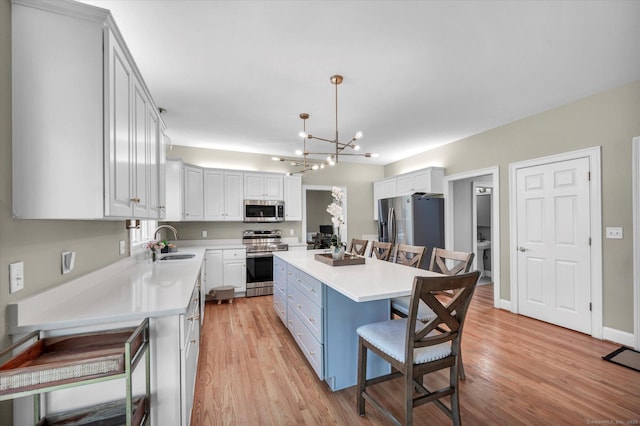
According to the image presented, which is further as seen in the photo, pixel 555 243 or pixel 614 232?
pixel 555 243

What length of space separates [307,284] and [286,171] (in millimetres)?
3576

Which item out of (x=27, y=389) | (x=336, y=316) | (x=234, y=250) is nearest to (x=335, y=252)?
(x=336, y=316)

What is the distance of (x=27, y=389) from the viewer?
953mm

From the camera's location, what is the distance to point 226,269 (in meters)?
4.56

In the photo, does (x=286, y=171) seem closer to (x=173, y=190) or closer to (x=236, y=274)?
(x=173, y=190)

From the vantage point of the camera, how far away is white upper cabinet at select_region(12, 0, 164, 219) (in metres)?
1.16

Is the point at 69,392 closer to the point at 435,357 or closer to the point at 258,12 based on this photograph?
the point at 435,357

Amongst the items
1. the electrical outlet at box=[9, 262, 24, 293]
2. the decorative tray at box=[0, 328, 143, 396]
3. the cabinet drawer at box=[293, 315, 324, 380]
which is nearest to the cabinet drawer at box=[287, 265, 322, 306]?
the cabinet drawer at box=[293, 315, 324, 380]

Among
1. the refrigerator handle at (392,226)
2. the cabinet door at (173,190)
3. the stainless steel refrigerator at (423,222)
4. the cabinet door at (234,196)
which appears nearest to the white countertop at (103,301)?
the cabinet door at (173,190)

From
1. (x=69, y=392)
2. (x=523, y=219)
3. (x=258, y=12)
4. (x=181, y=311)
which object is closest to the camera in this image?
(x=69, y=392)

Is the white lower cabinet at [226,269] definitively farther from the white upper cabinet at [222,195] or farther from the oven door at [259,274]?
the white upper cabinet at [222,195]

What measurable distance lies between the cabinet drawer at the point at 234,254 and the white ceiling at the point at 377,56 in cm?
208

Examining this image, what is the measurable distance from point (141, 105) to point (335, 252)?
74.4 inches

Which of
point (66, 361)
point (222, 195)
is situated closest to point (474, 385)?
point (66, 361)
